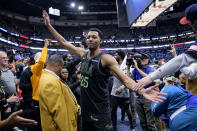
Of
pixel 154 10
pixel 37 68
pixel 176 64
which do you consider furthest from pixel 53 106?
pixel 154 10

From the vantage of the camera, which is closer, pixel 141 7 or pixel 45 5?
pixel 141 7

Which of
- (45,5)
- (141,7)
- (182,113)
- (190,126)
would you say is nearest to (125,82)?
(182,113)

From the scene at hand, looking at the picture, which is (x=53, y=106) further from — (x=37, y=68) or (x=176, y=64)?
(x=176, y=64)

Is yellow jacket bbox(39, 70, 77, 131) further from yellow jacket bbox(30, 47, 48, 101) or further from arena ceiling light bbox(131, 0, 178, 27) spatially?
arena ceiling light bbox(131, 0, 178, 27)

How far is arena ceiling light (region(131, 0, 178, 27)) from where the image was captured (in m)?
5.12

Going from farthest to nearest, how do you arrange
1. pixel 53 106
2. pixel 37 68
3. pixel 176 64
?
1. pixel 37 68
2. pixel 53 106
3. pixel 176 64

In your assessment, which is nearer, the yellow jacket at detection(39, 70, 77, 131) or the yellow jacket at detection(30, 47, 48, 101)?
the yellow jacket at detection(39, 70, 77, 131)

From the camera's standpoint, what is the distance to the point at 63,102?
166cm

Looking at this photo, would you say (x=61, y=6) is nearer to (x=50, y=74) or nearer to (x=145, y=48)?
(x=145, y=48)

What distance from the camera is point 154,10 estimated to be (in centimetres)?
566

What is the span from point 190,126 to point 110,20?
108 feet

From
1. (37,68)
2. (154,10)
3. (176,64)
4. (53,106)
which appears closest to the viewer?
(176,64)

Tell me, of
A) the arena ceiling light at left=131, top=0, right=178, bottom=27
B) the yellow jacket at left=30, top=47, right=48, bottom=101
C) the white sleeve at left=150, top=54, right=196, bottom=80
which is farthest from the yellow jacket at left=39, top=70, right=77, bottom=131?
the arena ceiling light at left=131, top=0, right=178, bottom=27

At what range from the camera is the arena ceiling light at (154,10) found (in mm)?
5115
